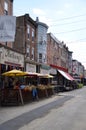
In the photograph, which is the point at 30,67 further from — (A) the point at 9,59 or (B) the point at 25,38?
(A) the point at 9,59

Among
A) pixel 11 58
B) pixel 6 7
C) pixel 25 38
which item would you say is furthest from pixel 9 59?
pixel 25 38

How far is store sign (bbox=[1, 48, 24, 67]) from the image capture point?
31.4m

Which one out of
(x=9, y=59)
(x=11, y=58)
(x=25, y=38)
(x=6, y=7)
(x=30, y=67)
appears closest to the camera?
(x=9, y=59)

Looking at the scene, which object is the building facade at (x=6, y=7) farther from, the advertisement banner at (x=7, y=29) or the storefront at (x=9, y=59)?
the advertisement banner at (x=7, y=29)

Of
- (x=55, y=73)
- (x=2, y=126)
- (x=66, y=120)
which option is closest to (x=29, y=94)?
(x=66, y=120)

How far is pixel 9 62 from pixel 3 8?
221 inches

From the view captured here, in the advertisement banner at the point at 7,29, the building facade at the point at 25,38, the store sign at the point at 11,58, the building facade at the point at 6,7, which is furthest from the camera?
the building facade at the point at 25,38

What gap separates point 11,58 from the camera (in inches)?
1320

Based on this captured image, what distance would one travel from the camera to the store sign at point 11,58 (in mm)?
31375

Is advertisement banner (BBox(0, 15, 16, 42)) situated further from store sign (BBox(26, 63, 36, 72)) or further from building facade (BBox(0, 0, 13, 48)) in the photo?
store sign (BBox(26, 63, 36, 72))

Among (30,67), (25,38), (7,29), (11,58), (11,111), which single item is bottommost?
(11,111)

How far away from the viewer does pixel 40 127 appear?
12625mm

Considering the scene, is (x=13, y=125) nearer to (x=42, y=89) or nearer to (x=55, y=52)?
(x=42, y=89)

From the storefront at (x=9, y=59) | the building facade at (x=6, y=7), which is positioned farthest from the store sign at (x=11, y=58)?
the building facade at (x=6, y=7)
